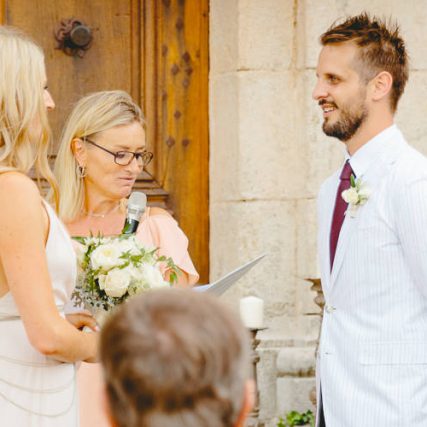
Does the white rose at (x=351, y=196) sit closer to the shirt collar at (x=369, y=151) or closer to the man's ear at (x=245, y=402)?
the shirt collar at (x=369, y=151)

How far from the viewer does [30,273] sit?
270cm

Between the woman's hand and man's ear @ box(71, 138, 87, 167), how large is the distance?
1113 millimetres

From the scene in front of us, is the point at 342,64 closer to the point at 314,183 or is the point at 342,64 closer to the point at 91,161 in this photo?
the point at 91,161

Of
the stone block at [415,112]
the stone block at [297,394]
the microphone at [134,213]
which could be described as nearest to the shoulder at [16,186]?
the microphone at [134,213]

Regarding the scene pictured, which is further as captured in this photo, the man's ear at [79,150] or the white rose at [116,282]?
the man's ear at [79,150]

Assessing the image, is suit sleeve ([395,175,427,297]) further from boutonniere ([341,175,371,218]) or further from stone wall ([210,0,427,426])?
stone wall ([210,0,427,426])

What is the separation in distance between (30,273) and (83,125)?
5.12 ft

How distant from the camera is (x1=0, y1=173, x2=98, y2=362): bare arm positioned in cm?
270

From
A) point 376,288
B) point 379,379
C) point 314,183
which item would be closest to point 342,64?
point 376,288

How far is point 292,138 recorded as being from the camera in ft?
19.4

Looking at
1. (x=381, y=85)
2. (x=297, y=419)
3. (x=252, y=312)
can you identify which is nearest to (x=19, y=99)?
(x=381, y=85)

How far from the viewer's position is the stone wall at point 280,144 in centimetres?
586

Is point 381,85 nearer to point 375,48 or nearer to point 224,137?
point 375,48

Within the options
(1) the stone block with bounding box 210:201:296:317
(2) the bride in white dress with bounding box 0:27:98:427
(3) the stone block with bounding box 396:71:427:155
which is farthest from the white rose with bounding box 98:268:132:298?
(3) the stone block with bounding box 396:71:427:155
